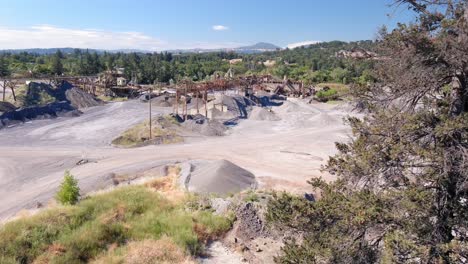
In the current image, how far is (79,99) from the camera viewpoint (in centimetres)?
5803

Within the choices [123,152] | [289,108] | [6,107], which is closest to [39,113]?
[6,107]

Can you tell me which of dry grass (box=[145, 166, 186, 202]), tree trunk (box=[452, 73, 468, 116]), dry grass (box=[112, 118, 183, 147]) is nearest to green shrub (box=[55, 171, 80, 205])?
dry grass (box=[145, 166, 186, 202])

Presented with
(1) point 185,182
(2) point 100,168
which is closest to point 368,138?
(1) point 185,182

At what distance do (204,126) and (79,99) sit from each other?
91.4 ft

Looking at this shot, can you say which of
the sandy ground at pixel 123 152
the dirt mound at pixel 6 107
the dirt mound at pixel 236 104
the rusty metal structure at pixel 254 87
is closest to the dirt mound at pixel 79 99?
the sandy ground at pixel 123 152

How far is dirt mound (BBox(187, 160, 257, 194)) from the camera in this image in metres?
21.7

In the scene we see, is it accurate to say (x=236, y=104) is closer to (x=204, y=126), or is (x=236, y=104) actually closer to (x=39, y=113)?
(x=204, y=126)

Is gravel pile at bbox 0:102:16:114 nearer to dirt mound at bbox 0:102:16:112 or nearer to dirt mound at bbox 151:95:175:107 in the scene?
dirt mound at bbox 0:102:16:112

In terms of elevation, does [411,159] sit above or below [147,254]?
above

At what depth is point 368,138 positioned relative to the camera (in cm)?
689

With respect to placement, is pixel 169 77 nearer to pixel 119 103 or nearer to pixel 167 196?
pixel 119 103

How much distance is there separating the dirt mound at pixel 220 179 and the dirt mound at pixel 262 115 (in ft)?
82.1

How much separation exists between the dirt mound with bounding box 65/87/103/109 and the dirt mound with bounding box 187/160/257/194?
38874 millimetres

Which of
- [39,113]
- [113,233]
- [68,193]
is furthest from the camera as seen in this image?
[39,113]
